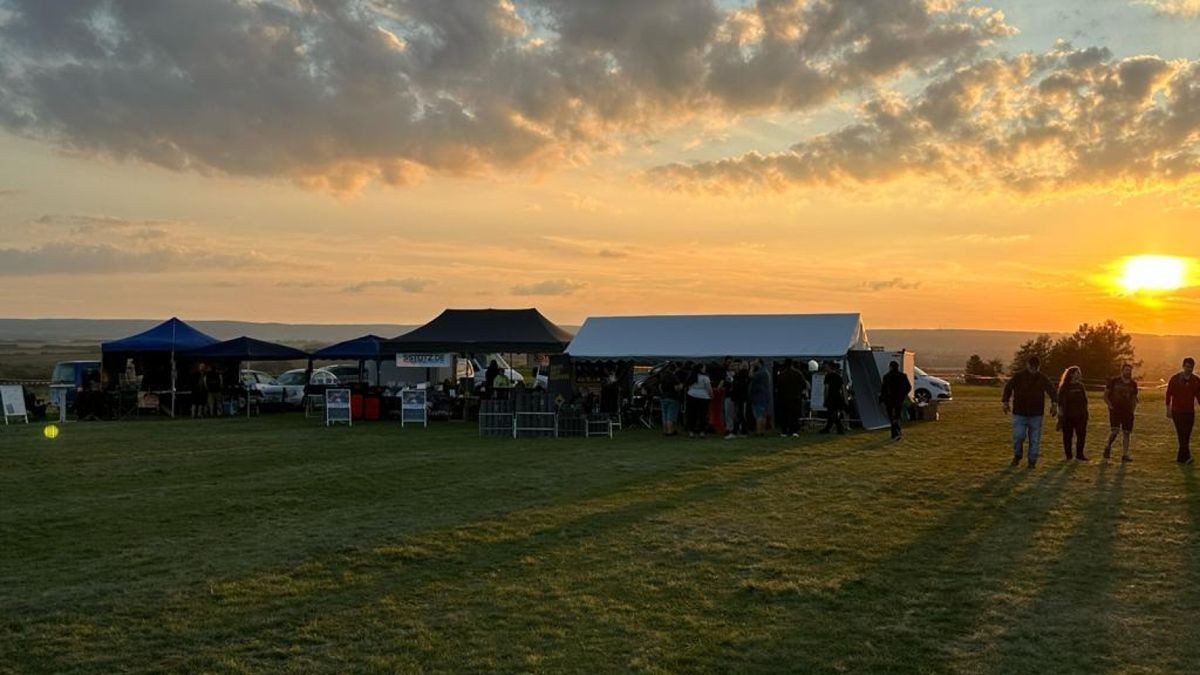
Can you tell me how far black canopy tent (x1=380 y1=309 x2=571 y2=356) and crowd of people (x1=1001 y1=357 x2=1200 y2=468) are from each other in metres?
11.3

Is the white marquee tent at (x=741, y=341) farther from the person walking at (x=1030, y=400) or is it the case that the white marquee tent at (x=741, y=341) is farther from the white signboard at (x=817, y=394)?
the person walking at (x=1030, y=400)

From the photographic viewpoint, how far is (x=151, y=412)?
25.9 m

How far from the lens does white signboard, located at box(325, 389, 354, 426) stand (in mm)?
21781

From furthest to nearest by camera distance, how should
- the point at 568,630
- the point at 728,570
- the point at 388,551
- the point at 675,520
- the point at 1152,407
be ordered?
the point at 1152,407, the point at 675,520, the point at 388,551, the point at 728,570, the point at 568,630

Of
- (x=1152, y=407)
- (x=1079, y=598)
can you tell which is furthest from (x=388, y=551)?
(x=1152, y=407)

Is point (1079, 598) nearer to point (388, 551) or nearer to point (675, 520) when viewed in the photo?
point (675, 520)

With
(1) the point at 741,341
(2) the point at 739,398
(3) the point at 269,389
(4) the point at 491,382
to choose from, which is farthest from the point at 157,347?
(2) the point at 739,398

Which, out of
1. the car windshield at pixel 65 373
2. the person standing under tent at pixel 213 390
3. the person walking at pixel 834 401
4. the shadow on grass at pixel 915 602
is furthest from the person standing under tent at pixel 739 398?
the car windshield at pixel 65 373

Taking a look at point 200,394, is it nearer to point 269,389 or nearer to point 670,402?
point 269,389

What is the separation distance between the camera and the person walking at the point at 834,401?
19.6m

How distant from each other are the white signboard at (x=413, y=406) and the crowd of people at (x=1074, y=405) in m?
11.7

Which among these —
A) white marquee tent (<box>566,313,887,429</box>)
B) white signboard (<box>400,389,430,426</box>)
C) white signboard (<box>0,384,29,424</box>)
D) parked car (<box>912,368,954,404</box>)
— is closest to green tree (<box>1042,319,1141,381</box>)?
parked car (<box>912,368,954,404</box>)

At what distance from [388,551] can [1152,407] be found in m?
26.2

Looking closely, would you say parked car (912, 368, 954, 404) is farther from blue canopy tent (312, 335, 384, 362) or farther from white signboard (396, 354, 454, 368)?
blue canopy tent (312, 335, 384, 362)
